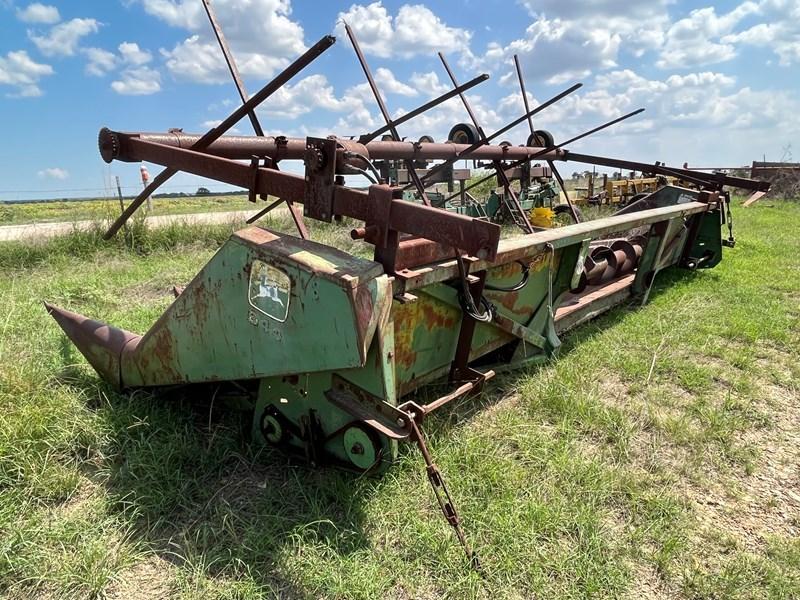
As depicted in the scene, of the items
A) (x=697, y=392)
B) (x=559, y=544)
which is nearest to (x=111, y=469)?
(x=559, y=544)

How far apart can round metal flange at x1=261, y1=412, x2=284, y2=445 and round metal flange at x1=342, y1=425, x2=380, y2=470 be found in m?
0.37

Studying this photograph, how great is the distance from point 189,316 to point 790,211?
17321mm

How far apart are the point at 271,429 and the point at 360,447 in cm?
53

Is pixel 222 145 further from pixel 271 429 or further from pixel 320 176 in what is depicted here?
pixel 271 429

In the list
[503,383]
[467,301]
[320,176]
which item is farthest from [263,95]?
[503,383]

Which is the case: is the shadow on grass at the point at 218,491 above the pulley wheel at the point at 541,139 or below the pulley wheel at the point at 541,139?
below

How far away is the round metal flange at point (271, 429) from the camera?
7.59 feet

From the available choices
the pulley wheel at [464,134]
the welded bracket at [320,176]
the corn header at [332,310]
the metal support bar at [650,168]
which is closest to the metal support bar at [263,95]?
the corn header at [332,310]

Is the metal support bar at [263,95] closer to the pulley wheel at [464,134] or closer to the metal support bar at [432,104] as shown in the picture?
the metal support bar at [432,104]

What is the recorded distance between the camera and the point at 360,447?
2047 mm

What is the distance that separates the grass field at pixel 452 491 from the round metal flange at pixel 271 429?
127 mm

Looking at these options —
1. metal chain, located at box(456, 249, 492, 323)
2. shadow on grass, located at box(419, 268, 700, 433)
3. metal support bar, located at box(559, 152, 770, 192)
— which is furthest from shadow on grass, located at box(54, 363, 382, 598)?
metal support bar, located at box(559, 152, 770, 192)

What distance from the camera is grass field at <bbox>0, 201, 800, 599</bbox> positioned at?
184 cm

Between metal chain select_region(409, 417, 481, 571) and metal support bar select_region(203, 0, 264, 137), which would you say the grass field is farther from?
metal support bar select_region(203, 0, 264, 137)
